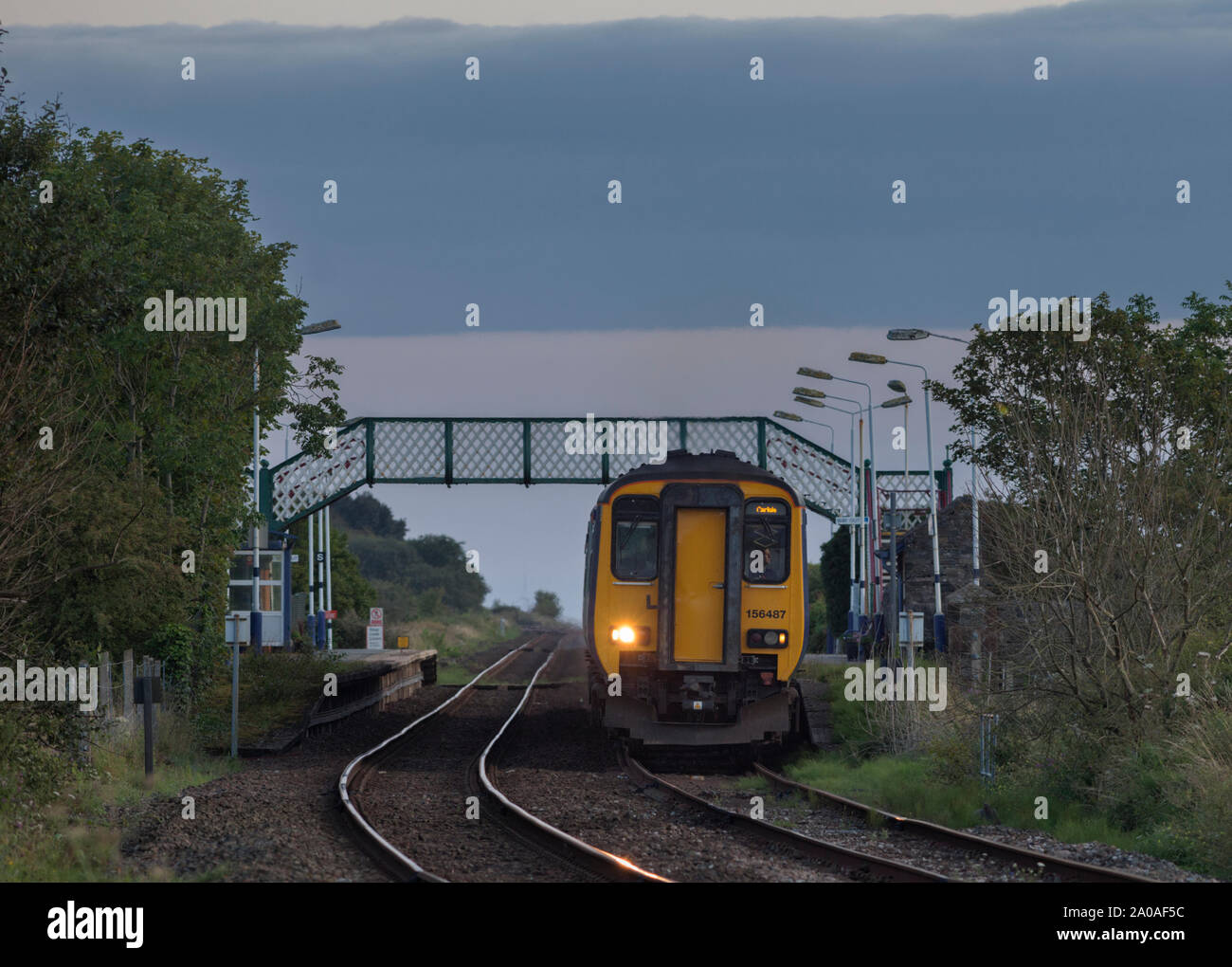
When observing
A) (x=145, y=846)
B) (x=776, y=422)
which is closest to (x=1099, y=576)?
(x=145, y=846)

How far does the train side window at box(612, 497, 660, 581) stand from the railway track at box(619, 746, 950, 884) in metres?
4.53

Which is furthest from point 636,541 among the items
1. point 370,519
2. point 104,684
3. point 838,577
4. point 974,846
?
point 370,519

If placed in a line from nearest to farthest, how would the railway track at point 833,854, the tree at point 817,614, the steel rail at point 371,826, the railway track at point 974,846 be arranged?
the railway track at point 974,846
the railway track at point 833,854
the steel rail at point 371,826
the tree at point 817,614

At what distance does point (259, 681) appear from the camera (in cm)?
2870

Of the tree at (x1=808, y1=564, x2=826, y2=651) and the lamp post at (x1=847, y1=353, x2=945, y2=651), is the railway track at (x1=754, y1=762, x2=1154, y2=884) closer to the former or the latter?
the lamp post at (x1=847, y1=353, x2=945, y2=651)

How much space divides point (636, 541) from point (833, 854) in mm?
8247

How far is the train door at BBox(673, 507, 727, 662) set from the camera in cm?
1967

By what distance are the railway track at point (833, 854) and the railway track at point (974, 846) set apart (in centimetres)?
77

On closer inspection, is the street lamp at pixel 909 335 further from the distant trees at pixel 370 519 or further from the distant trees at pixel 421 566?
the distant trees at pixel 370 519

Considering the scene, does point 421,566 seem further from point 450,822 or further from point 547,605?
point 450,822

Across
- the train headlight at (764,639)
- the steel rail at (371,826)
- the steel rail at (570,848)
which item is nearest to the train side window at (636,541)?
the train headlight at (764,639)

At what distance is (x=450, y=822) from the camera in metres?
14.6

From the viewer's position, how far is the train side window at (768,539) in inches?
781
